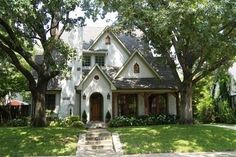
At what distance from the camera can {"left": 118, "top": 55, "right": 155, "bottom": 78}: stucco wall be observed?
32.6m

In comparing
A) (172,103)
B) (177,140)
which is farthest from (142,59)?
(177,140)

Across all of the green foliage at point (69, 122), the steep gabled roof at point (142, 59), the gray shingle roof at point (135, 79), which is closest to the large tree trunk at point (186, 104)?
the gray shingle roof at point (135, 79)

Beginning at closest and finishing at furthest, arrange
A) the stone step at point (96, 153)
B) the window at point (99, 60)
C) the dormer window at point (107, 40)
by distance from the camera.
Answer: the stone step at point (96, 153)
the window at point (99, 60)
the dormer window at point (107, 40)

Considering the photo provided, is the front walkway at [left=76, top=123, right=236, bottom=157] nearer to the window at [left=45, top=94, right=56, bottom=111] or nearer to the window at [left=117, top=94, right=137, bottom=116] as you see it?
the window at [left=117, top=94, right=137, bottom=116]

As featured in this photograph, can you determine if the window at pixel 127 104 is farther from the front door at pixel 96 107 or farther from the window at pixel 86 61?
the window at pixel 86 61

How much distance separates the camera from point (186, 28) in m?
20.6

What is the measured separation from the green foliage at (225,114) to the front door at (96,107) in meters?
10.7

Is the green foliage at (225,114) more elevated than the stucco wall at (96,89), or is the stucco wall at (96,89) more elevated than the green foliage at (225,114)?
the stucco wall at (96,89)

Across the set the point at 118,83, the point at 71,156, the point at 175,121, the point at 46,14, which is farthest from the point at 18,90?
the point at 71,156

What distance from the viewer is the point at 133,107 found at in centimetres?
3269

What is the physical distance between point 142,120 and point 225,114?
779 cm

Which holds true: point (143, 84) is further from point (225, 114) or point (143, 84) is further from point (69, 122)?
point (225, 114)

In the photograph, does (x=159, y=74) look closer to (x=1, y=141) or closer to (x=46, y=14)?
(x=46, y=14)

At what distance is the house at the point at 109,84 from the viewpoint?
30812 millimetres
